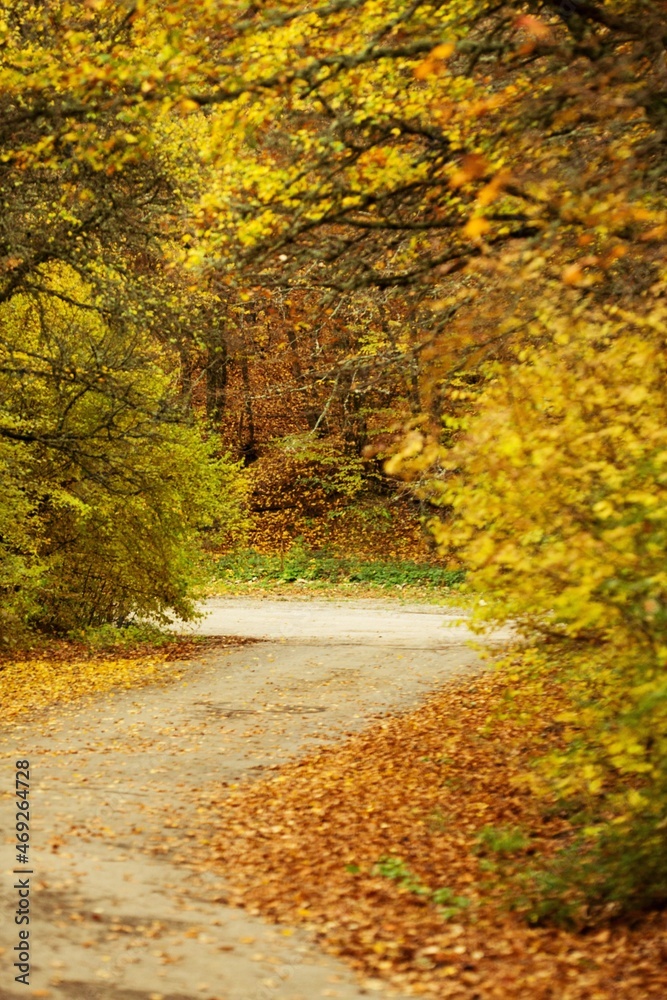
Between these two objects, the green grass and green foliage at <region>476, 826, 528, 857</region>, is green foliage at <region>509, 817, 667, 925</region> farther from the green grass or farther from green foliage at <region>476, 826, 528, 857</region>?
the green grass

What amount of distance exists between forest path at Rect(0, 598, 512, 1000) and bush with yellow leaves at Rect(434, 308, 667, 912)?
1711mm

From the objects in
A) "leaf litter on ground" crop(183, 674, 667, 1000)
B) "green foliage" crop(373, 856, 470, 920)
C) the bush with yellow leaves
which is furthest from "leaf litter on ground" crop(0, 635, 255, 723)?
the bush with yellow leaves

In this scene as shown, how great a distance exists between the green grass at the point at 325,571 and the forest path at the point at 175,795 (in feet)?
20.6

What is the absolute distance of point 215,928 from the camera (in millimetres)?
6594

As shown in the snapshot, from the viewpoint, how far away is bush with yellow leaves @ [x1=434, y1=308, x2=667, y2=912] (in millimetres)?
5812

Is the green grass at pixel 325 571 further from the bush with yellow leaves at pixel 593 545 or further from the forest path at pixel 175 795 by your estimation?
the bush with yellow leaves at pixel 593 545

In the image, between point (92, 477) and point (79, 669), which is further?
point (92, 477)

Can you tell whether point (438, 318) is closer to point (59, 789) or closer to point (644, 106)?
point (644, 106)

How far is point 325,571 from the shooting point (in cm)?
2908

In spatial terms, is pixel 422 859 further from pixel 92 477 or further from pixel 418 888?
pixel 92 477

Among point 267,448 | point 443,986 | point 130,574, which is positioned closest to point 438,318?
point 443,986

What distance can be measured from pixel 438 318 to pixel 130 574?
1089 centimetres

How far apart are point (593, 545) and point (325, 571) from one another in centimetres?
2336

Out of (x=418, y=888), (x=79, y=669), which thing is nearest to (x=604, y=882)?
(x=418, y=888)
